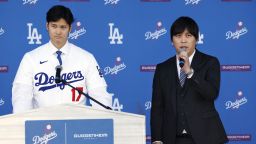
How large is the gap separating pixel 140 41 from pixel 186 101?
67.5 inches

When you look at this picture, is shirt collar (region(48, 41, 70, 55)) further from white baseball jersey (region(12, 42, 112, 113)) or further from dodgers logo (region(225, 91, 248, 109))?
dodgers logo (region(225, 91, 248, 109))

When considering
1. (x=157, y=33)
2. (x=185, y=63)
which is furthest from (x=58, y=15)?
(x=157, y=33)

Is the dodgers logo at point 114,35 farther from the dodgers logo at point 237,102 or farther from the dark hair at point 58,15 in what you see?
the dark hair at point 58,15

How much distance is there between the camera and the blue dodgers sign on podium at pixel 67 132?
2.41 meters

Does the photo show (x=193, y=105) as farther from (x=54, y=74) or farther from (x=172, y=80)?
(x=54, y=74)

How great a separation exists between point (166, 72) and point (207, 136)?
1.51 feet

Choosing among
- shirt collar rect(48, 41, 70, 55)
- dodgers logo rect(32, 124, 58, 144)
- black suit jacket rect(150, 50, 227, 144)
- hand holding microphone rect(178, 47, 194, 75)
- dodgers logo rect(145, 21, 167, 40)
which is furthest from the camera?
dodgers logo rect(145, 21, 167, 40)

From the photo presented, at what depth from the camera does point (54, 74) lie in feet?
10.7

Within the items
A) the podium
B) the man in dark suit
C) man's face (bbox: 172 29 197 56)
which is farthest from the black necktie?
the podium

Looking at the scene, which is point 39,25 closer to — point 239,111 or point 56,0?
point 56,0

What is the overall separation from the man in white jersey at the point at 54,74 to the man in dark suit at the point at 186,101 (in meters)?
0.37

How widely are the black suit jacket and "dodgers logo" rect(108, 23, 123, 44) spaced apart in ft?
5.07

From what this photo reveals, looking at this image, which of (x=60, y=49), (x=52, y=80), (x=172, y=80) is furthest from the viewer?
(x=60, y=49)

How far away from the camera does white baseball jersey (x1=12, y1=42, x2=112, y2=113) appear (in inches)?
126
